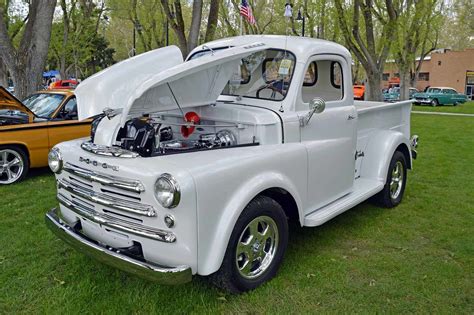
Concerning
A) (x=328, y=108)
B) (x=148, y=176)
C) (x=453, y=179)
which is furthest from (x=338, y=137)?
(x=453, y=179)

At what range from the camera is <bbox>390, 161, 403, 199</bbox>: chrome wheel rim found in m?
5.87

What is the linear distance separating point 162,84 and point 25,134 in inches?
167

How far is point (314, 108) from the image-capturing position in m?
4.07

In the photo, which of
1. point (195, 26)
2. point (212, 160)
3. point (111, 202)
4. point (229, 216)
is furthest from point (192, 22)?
point (229, 216)

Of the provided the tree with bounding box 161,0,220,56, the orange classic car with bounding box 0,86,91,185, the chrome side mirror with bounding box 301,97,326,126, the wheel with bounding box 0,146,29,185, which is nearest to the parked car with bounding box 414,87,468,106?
the tree with bounding box 161,0,220,56

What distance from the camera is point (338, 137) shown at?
4.60 m

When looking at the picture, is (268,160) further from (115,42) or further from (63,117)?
(115,42)

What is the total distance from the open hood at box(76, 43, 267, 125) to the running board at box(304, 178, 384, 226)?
59.5 inches

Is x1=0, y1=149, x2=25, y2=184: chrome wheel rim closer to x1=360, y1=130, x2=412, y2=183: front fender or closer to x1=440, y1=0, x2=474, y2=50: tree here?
x1=360, y1=130, x2=412, y2=183: front fender

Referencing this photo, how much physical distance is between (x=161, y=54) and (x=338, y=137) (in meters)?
2.05

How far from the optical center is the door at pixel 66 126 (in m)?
7.14

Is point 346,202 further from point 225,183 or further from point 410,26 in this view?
point 410,26

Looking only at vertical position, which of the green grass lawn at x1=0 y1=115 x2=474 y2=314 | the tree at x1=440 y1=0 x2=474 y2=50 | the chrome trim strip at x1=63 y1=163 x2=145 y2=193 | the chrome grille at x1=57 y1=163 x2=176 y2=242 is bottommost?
the green grass lawn at x1=0 y1=115 x2=474 y2=314

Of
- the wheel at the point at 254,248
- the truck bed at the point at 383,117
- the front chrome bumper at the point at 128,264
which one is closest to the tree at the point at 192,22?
the truck bed at the point at 383,117
